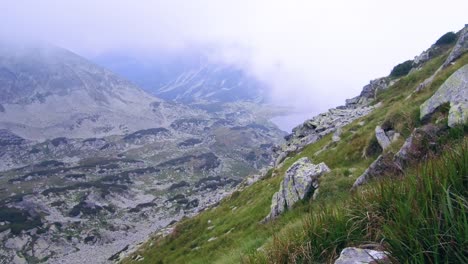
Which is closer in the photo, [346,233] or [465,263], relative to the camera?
[465,263]

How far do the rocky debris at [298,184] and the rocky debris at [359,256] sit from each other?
1102cm

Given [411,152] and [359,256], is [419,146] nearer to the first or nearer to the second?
[411,152]

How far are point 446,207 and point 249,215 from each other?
2239 cm

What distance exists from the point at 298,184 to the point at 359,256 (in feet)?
40.7

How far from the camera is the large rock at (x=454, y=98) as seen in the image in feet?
41.9

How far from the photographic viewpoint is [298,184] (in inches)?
713

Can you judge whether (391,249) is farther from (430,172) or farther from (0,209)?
(0,209)

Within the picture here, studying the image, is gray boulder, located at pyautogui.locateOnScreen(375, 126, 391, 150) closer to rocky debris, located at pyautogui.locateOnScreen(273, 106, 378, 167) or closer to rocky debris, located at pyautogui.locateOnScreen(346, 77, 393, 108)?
rocky debris, located at pyautogui.locateOnScreen(273, 106, 378, 167)

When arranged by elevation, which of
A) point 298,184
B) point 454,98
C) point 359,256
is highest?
point 454,98

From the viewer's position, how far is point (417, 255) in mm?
4816

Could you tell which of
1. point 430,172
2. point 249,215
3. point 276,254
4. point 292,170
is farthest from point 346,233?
point 249,215

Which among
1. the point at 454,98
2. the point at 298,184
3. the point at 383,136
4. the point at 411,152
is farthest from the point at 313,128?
the point at 411,152

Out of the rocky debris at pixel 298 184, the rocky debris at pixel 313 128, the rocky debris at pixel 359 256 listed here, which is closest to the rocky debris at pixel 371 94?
the rocky debris at pixel 313 128

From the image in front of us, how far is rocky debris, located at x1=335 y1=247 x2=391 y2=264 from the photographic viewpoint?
5.35 metres
